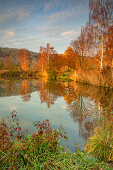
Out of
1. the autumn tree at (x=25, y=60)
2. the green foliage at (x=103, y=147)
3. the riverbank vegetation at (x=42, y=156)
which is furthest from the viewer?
the autumn tree at (x=25, y=60)

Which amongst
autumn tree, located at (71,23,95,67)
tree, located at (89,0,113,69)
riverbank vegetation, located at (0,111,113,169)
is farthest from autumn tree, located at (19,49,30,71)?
riverbank vegetation, located at (0,111,113,169)

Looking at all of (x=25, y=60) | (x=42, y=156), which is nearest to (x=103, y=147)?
(x=42, y=156)

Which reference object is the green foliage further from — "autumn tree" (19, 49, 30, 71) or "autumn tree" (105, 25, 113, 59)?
"autumn tree" (19, 49, 30, 71)

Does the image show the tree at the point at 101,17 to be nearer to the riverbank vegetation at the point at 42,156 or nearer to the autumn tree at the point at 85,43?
the autumn tree at the point at 85,43

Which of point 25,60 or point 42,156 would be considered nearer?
point 42,156

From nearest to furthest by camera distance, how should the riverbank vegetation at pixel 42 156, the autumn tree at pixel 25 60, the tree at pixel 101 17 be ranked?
the riverbank vegetation at pixel 42 156, the tree at pixel 101 17, the autumn tree at pixel 25 60

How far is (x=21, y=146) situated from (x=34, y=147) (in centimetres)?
25

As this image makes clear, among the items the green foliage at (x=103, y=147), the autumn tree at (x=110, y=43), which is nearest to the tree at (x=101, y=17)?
the autumn tree at (x=110, y=43)

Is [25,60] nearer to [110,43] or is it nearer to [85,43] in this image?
[85,43]

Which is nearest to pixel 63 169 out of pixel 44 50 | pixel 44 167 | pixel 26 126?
pixel 44 167

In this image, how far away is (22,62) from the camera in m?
47.9

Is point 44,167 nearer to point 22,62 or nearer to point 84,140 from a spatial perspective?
point 84,140

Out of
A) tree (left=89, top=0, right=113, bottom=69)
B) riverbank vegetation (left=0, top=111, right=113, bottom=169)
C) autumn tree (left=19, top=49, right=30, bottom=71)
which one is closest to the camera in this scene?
riverbank vegetation (left=0, top=111, right=113, bottom=169)

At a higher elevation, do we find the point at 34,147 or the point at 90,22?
the point at 90,22
